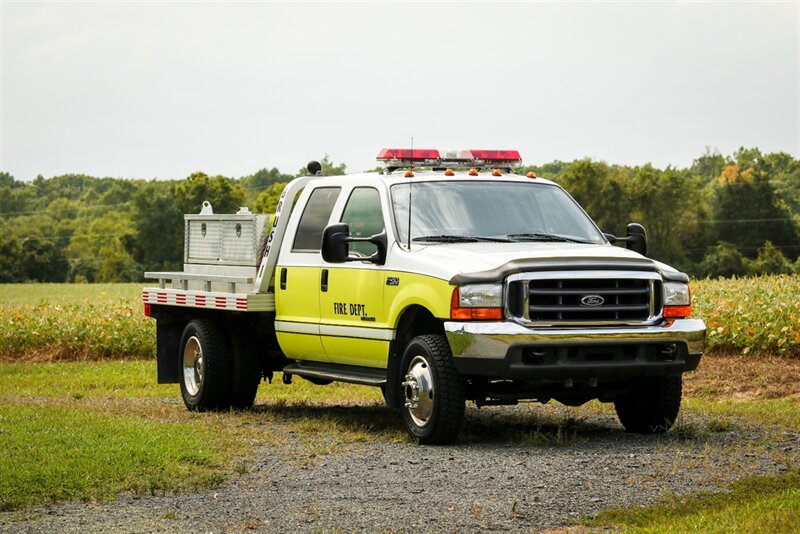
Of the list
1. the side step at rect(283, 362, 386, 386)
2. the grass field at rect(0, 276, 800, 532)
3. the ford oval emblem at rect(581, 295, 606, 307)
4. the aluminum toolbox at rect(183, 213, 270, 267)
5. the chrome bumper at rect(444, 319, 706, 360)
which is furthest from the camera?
the aluminum toolbox at rect(183, 213, 270, 267)

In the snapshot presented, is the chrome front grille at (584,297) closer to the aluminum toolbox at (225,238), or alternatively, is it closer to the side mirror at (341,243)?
the side mirror at (341,243)

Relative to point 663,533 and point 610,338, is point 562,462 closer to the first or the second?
point 610,338

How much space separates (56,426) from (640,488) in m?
5.57

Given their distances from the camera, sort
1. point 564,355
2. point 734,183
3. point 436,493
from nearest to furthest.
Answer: point 436,493
point 564,355
point 734,183

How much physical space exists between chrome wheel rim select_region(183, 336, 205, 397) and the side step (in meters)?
1.17

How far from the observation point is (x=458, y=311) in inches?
410

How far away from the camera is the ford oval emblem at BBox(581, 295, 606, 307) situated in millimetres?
10539

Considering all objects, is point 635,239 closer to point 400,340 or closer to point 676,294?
point 676,294

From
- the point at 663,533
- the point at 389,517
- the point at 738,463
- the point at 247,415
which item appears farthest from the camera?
the point at 247,415

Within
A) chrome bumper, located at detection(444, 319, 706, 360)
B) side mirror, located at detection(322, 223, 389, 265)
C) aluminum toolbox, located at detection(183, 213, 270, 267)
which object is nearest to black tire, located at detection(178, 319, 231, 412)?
aluminum toolbox, located at detection(183, 213, 270, 267)

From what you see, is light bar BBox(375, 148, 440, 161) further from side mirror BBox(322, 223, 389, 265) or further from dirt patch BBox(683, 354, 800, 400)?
dirt patch BBox(683, 354, 800, 400)

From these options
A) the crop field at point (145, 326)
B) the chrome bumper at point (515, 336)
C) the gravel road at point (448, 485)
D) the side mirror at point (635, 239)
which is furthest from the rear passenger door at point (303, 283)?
the crop field at point (145, 326)

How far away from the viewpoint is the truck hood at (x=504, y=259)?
10367mm

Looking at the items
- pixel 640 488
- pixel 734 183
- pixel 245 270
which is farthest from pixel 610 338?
pixel 734 183
